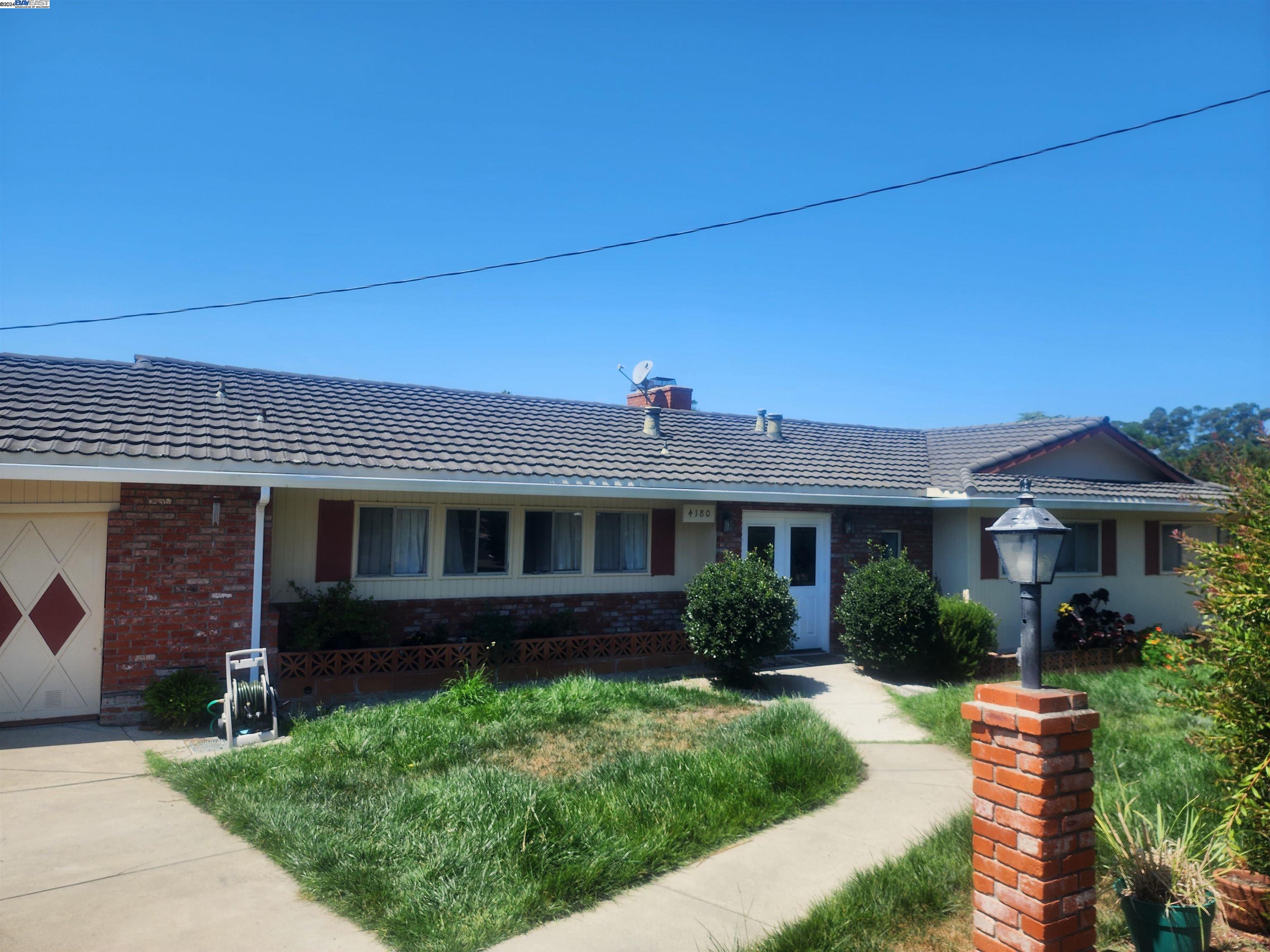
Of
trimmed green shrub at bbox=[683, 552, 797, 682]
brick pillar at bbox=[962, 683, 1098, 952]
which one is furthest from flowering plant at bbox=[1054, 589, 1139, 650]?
brick pillar at bbox=[962, 683, 1098, 952]

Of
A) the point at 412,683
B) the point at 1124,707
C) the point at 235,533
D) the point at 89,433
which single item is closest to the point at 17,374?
the point at 89,433

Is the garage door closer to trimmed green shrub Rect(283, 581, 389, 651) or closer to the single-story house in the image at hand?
the single-story house

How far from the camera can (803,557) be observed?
47.3 feet

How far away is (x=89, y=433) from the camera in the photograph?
9.37 m

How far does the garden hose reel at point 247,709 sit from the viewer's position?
8438 mm

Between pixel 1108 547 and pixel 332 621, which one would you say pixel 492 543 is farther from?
pixel 1108 547

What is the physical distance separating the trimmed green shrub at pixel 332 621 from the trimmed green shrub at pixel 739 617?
4.06 metres

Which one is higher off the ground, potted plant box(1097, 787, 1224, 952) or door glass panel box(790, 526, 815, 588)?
door glass panel box(790, 526, 815, 588)

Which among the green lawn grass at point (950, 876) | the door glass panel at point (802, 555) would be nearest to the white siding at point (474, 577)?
the door glass panel at point (802, 555)

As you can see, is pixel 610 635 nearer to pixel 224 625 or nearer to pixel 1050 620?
pixel 224 625

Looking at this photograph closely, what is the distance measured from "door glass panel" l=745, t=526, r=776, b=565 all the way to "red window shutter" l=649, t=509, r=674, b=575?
1217mm

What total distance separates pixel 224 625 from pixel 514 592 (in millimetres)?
4041

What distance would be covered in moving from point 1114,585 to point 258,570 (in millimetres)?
14868

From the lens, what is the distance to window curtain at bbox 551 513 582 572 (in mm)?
12875
